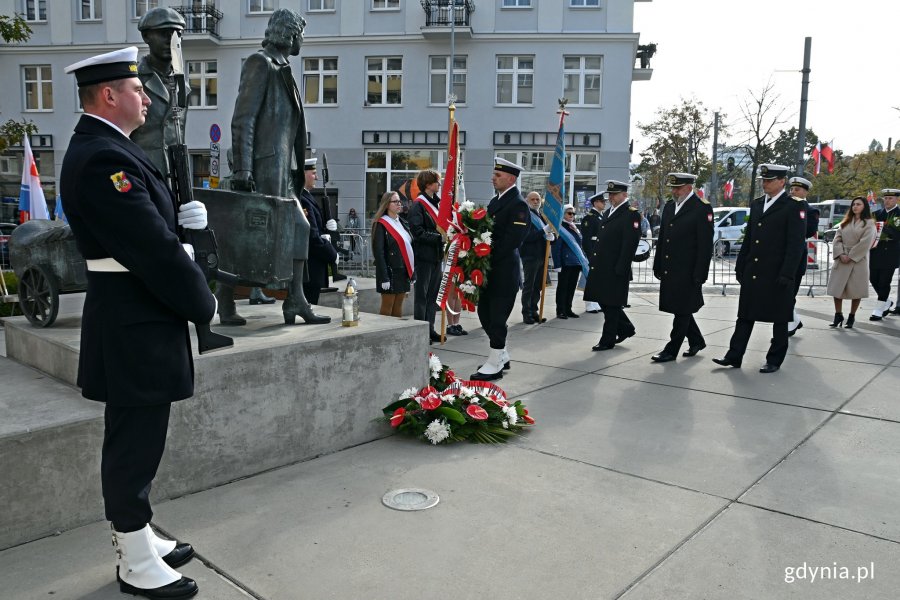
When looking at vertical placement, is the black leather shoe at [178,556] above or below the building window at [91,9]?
below

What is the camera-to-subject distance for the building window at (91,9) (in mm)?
28562

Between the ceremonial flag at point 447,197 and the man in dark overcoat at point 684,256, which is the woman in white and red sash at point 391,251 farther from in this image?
the man in dark overcoat at point 684,256

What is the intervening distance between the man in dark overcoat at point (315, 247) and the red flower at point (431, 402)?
9.16 feet

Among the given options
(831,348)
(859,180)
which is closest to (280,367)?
(831,348)

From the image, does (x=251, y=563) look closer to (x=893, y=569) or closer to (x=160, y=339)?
(x=160, y=339)

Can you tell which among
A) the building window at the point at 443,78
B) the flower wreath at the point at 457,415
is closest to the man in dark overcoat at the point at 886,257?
the flower wreath at the point at 457,415

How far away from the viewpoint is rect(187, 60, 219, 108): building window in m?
28.1

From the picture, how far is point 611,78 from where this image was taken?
83.9ft

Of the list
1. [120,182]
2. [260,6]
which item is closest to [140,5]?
[260,6]

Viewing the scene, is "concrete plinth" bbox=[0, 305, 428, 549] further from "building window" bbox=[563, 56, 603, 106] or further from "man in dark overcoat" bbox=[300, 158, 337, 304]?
"building window" bbox=[563, 56, 603, 106]

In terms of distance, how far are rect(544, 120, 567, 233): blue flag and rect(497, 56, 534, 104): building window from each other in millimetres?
16552

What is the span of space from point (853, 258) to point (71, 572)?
10464 millimetres

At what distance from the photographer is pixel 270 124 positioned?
4.74 metres

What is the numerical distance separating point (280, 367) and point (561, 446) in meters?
1.97
